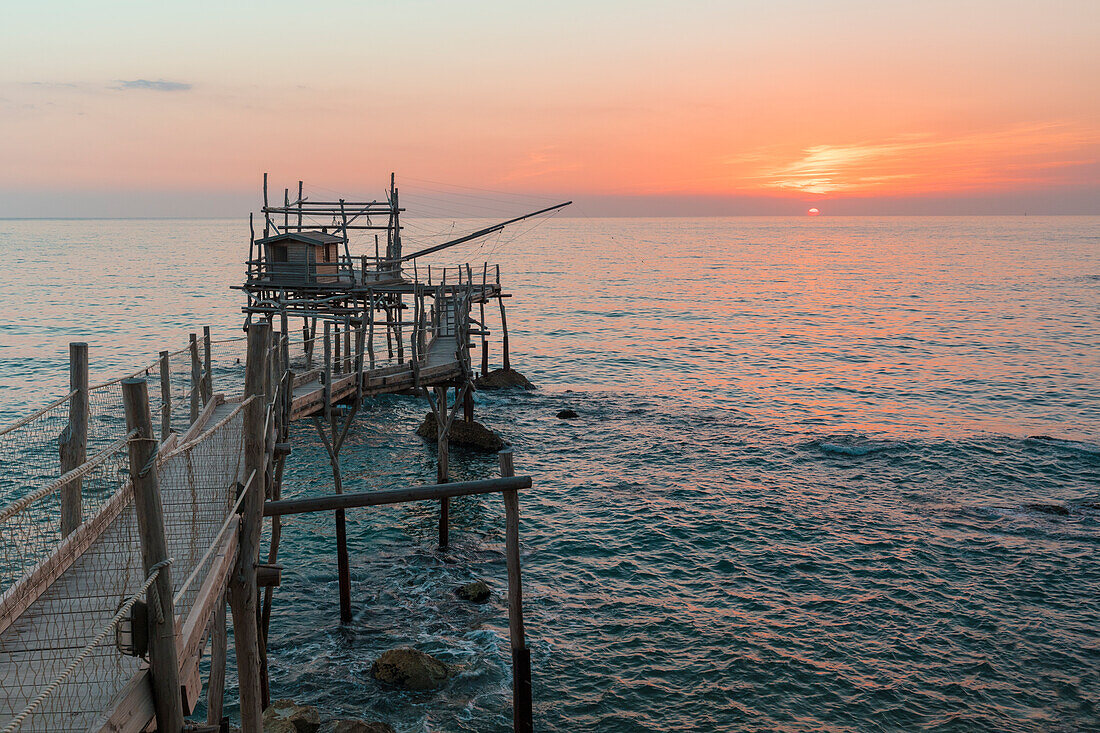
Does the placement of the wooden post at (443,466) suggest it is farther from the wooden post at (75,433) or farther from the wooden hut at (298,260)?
the wooden post at (75,433)

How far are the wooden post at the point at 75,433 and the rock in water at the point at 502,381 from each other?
28839 mm

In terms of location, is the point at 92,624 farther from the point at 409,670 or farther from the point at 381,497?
the point at 409,670

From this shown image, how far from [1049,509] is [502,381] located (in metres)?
23.7

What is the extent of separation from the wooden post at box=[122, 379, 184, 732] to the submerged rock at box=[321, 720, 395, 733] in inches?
254

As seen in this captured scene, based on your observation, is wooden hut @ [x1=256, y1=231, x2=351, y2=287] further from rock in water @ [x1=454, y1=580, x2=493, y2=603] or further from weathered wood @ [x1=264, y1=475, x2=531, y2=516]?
weathered wood @ [x1=264, y1=475, x2=531, y2=516]

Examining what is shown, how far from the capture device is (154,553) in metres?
4.96

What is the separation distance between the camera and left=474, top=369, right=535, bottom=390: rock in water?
37.9 meters

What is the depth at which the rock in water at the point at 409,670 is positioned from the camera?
13.0 metres

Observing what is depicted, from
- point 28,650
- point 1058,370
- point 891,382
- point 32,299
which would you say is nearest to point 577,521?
point 28,650

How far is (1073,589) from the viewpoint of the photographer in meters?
16.8

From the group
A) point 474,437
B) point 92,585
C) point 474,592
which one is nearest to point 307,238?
point 474,437

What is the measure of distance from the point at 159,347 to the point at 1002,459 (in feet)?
155

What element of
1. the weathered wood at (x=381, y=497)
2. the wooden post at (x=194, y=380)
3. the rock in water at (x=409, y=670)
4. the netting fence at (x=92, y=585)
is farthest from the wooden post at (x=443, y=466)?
the weathered wood at (x=381, y=497)

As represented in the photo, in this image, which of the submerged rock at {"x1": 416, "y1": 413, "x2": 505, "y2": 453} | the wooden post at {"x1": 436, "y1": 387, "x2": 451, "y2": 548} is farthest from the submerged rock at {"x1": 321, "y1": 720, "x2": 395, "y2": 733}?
the submerged rock at {"x1": 416, "y1": 413, "x2": 505, "y2": 453}
